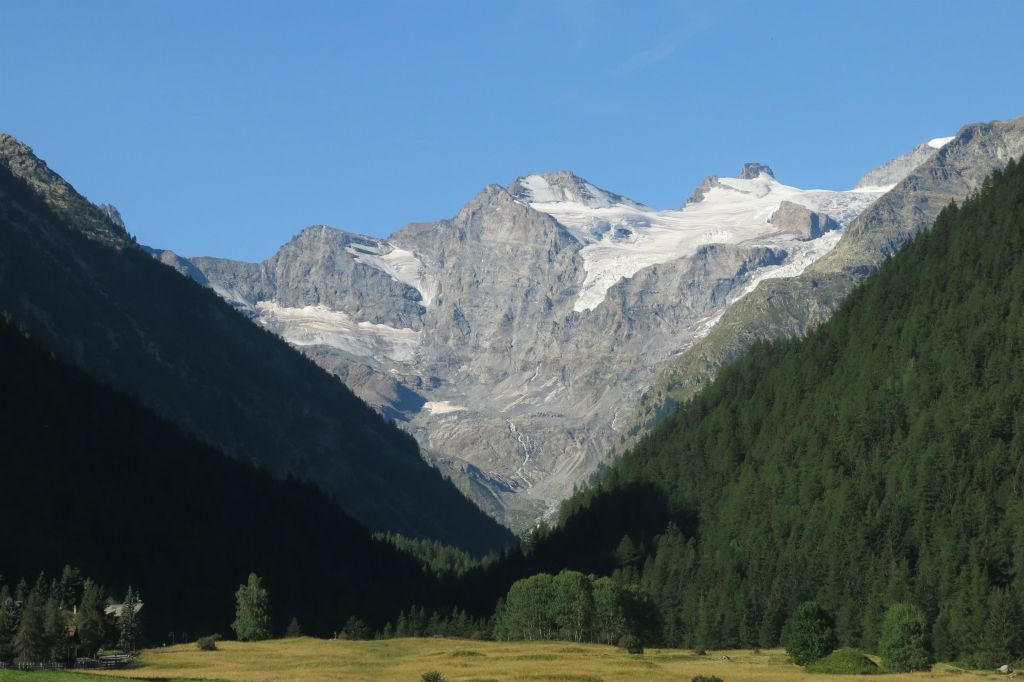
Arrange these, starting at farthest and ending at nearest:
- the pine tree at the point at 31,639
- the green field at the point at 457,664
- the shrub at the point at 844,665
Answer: the shrub at the point at 844,665
the pine tree at the point at 31,639
the green field at the point at 457,664

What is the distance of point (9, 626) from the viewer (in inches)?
5773

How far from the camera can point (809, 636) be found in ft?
575

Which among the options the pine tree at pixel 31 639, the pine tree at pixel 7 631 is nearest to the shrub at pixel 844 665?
the pine tree at pixel 31 639

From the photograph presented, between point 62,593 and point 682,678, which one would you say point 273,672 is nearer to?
point 682,678

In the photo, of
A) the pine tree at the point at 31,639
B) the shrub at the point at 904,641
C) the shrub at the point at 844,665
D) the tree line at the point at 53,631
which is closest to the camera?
the pine tree at the point at 31,639

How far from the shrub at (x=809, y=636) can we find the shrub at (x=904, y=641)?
685cm

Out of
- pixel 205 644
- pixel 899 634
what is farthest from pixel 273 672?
pixel 899 634

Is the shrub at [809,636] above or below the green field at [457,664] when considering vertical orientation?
above

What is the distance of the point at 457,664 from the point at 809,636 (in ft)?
158

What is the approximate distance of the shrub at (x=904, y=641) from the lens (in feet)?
551

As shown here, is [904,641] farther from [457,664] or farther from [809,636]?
[457,664]

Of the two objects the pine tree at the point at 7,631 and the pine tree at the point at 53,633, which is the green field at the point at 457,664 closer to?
the pine tree at the point at 53,633

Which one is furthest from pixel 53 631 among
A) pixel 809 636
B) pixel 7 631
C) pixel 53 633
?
pixel 809 636

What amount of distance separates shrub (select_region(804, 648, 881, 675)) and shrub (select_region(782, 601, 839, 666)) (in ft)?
27.7
